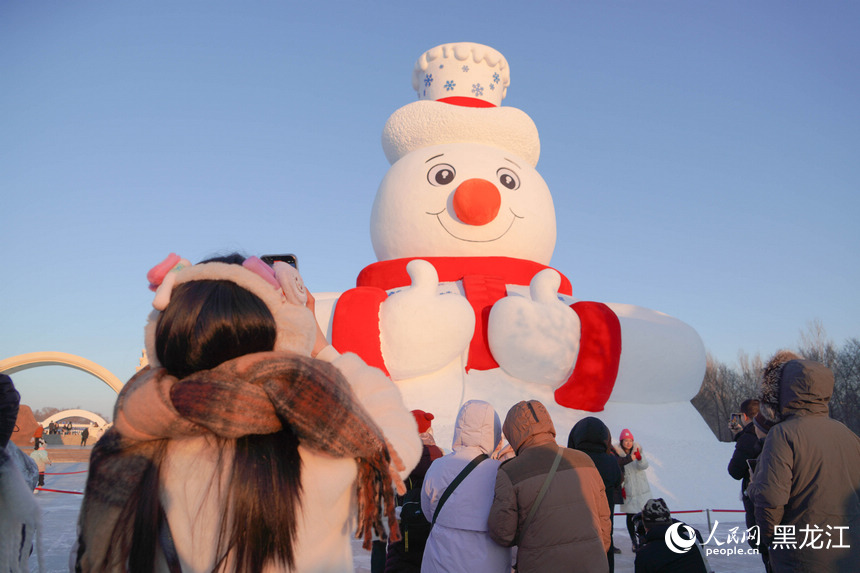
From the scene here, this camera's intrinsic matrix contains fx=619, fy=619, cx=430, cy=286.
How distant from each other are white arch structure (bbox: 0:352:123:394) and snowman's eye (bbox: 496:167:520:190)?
15.4 metres

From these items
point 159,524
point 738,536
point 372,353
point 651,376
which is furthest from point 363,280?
point 159,524

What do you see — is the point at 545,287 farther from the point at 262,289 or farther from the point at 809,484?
the point at 262,289

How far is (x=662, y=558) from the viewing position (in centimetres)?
274

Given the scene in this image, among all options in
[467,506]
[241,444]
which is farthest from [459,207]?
[241,444]

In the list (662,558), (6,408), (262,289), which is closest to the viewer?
(262,289)

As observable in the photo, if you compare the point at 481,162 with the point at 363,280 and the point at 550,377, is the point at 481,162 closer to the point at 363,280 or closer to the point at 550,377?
the point at 363,280

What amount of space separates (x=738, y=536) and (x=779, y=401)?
4235 millimetres

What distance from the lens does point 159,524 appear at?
1.28 metres

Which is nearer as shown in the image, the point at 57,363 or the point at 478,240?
the point at 478,240

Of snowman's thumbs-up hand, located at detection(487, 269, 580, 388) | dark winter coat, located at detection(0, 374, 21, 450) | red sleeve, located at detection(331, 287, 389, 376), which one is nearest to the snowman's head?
snowman's thumbs-up hand, located at detection(487, 269, 580, 388)

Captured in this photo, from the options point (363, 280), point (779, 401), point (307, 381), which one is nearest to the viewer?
point (307, 381)

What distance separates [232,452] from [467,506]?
1.45 metres

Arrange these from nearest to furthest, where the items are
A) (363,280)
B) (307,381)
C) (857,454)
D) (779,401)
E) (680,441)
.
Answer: (307,381) < (857,454) < (779,401) < (680,441) < (363,280)

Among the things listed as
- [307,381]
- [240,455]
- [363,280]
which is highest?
[363,280]
